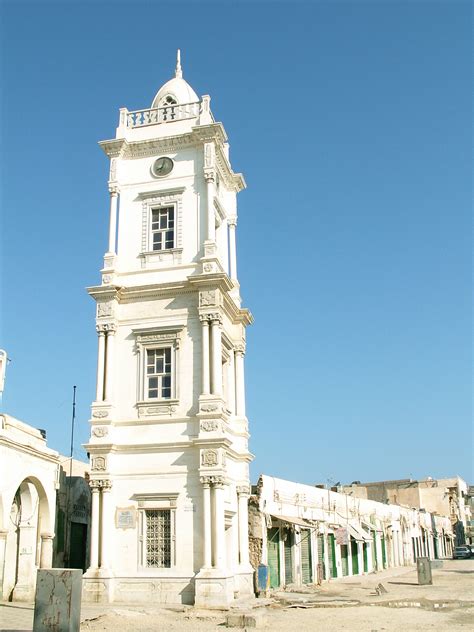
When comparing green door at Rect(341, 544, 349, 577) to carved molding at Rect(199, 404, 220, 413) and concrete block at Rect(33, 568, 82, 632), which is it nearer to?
carved molding at Rect(199, 404, 220, 413)

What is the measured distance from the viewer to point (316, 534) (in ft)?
105

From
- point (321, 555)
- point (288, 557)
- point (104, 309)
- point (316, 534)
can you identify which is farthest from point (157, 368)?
point (321, 555)

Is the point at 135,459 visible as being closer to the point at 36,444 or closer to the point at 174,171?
the point at 36,444

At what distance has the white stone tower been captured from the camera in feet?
65.8

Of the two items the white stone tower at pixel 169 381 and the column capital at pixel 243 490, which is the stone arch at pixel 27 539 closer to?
the white stone tower at pixel 169 381

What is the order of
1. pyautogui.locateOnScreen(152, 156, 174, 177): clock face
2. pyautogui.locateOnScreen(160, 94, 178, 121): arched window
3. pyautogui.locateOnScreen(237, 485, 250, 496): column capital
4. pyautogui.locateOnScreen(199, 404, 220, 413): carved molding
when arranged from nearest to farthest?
1. pyautogui.locateOnScreen(199, 404, 220, 413): carved molding
2. pyautogui.locateOnScreen(237, 485, 250, 496): column capital
3. pyautogui.locateOnScreen(152, 156, 174, 177): clock face
4. pyautogui.locateOnScreen(160, 94, 178, 121): arched window

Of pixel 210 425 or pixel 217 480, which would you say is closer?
pixel 217 480

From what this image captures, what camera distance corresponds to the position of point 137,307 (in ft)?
74.9

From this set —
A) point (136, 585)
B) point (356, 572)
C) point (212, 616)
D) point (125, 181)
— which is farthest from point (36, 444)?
point (356, 572)

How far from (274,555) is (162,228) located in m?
13.4

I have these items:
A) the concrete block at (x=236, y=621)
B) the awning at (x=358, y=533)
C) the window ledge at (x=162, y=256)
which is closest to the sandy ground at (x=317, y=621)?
the concrete block at (x=236, y=621)

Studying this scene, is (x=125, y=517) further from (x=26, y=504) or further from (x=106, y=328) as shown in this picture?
(x=106, y=328)

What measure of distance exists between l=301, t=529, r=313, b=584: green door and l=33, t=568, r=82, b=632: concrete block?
780 inches

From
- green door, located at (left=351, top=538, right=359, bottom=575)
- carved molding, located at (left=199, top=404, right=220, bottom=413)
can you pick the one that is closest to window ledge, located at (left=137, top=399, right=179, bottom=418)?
carved molding, located at (left=199, top=404, right=220, bottom=413)
